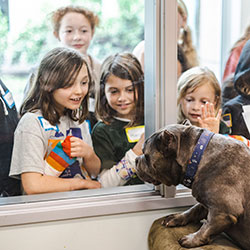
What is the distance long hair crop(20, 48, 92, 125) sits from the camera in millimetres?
1745

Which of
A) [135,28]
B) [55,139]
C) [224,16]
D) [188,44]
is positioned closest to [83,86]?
[55,139]

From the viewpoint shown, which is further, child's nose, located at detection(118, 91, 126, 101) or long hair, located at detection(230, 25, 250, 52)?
long hair, located at detection(230, 25, 250, 52)

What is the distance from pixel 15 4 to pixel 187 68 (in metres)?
1.14

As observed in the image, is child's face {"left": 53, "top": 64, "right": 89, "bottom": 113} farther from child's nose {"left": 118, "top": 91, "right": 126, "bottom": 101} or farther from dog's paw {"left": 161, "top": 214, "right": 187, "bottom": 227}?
dog's paw {"left": 161, "top": 214, "right": 187, "bottom": 227}

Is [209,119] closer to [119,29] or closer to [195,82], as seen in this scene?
[195,82]

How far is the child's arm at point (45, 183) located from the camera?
173cm

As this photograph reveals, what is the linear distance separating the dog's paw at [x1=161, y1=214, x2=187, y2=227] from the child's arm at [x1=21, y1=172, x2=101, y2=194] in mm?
456

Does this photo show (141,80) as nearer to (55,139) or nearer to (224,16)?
(55,139)

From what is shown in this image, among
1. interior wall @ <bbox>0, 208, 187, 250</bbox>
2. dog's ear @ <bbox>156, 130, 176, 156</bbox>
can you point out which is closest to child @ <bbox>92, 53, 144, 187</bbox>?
interior wall @ <bbox>0, 208, 187, 250</bbox>

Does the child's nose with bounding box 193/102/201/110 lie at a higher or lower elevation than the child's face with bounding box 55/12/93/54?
lower

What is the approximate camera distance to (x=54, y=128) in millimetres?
1772

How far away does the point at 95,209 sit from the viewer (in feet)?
5.65

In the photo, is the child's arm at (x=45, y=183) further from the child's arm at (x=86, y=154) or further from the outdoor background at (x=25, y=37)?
the outdoor background at (x=25, y=37)

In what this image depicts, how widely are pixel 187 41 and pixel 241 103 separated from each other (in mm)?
585
